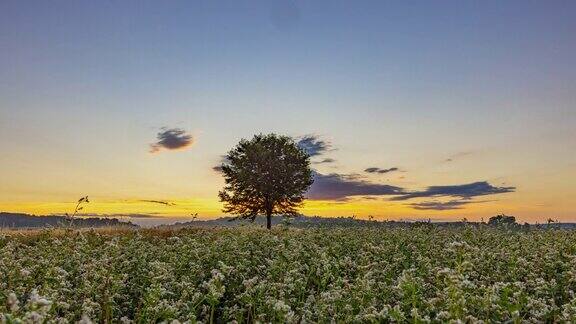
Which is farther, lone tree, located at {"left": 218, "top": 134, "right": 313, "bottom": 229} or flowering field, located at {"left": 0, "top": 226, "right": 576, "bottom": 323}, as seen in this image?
lone tree, located at {"left": 218, "top": 134, "right": 313, "bottom": 229}

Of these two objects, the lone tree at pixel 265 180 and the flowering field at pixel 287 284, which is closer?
the flowering field at pixel 287 284

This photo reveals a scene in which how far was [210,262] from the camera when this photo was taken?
54.7ft

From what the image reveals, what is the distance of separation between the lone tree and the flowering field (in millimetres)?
45690

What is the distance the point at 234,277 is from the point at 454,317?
26.9 ft

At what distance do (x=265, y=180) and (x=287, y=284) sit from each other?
Answer: 57461 mm

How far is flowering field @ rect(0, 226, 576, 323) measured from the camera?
384 inches

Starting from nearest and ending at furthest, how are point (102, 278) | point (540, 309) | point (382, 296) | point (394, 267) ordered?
point (540, 309) < point (382, 296) < point (102, 278) < point (394, 267)

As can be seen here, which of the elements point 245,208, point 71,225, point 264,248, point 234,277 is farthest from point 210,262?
point 245,208

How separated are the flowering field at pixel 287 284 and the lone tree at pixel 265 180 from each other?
45.7m

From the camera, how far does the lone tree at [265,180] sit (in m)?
69.4

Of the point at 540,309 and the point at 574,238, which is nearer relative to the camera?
the point at 540,309

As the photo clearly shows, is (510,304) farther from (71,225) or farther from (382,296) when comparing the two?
(71,225)

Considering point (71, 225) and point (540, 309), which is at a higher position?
point (71, 225)

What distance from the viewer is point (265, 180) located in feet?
227
